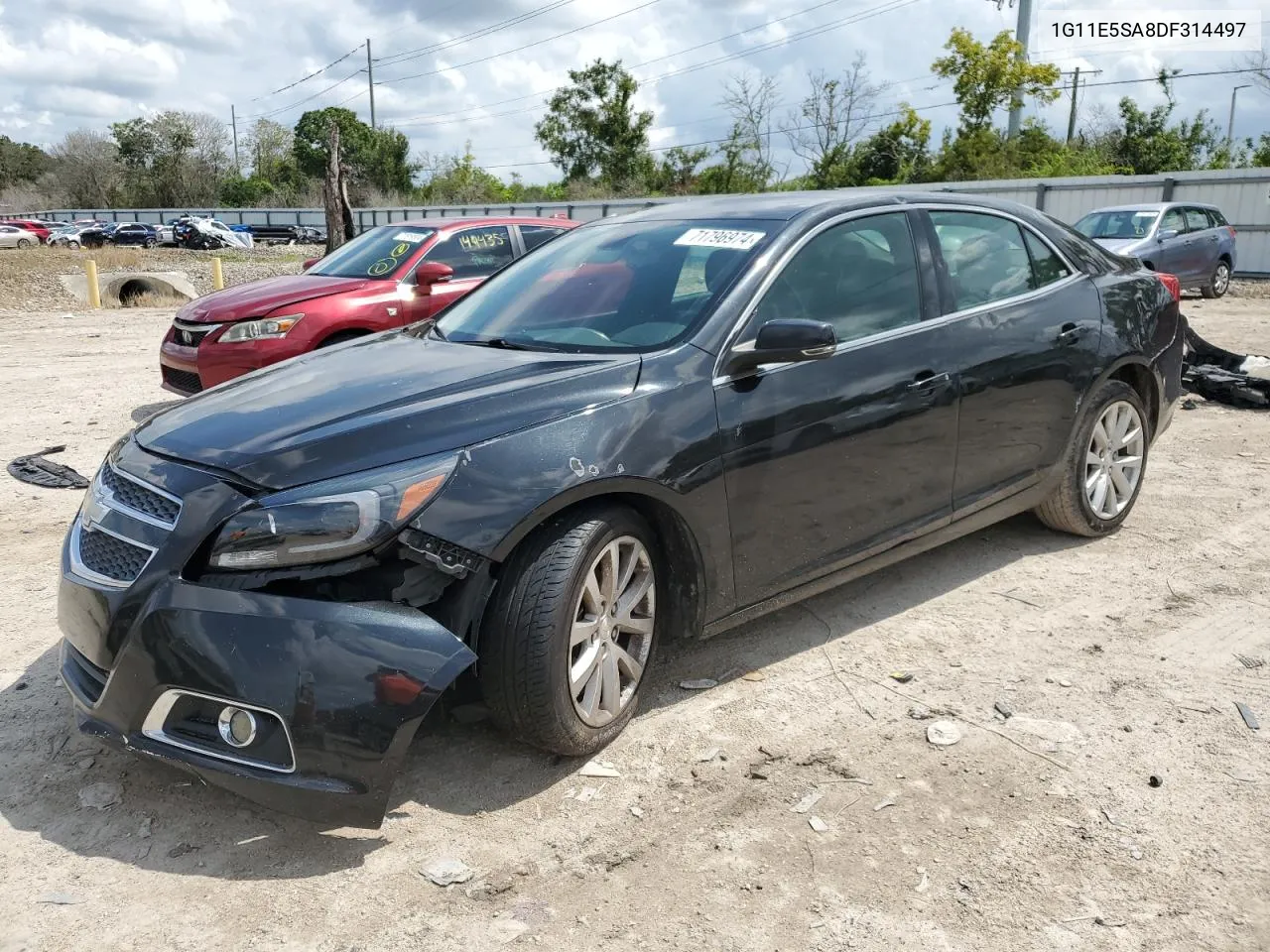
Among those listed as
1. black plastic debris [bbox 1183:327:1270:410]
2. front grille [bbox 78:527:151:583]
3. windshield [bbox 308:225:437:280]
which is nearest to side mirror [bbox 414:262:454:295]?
windshield [bbox 308:225:437:280]

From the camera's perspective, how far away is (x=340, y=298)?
8.00 m

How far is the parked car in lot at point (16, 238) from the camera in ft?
152

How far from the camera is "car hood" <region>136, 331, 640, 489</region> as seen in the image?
9.43ft

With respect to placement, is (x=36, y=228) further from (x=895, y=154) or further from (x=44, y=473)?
(x=44, y=473)

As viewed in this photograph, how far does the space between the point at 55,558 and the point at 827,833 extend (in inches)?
156

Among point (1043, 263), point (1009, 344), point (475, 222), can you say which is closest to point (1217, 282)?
point (475, 222)

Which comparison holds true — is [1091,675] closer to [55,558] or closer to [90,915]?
[90,915]

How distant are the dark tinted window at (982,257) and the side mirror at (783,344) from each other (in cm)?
114

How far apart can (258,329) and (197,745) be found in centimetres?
557

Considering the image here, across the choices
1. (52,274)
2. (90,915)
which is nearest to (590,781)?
(90,915)

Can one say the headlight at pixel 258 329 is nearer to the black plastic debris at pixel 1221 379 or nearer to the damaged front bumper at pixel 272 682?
the damaged front bumper at pixel 272 682

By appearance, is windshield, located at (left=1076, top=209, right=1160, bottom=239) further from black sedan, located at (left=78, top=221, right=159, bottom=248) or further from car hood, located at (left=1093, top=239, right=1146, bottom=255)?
black sedan, located at (left=78, top=221, right=159, bottom=248)

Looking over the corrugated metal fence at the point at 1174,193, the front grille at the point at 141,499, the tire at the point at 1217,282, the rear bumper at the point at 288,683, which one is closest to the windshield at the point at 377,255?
the front grille at the point at 141,499

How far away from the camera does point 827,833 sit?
2.86 metres
